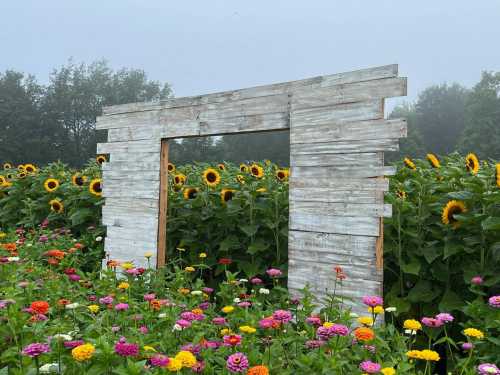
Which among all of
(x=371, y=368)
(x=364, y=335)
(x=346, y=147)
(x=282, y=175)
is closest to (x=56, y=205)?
(x=282, y=175)

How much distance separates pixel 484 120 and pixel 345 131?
104 feet

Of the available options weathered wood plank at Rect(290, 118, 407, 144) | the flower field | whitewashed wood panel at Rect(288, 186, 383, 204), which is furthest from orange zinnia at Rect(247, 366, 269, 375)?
weathered wood plank at Rect(290, 118, 407, 144)

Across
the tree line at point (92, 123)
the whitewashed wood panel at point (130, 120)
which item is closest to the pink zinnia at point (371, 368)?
the whitewashed wood panel at point (130, 120)

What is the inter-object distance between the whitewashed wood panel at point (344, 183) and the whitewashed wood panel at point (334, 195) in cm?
2

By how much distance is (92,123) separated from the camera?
33688mm

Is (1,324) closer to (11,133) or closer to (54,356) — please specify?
(54,356)

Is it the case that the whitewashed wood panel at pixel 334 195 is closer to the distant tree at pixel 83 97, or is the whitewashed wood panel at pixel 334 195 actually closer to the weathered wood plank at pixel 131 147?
the weathered wood plank at pixel 131 147

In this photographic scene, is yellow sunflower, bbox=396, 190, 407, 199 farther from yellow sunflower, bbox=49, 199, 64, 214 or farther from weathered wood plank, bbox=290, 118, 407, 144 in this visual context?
yellow sunflower, bbox=49, 199, 64, 214

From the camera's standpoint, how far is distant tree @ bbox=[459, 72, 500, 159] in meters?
30.9

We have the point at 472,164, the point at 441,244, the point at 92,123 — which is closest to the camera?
the point at 441,244

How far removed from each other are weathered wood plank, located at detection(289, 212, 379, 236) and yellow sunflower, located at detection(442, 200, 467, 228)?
0.55m

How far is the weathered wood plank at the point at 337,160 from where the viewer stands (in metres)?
3.59

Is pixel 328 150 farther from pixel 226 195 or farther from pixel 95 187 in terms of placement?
pixel 95 187

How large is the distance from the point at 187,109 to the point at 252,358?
2944 mm
